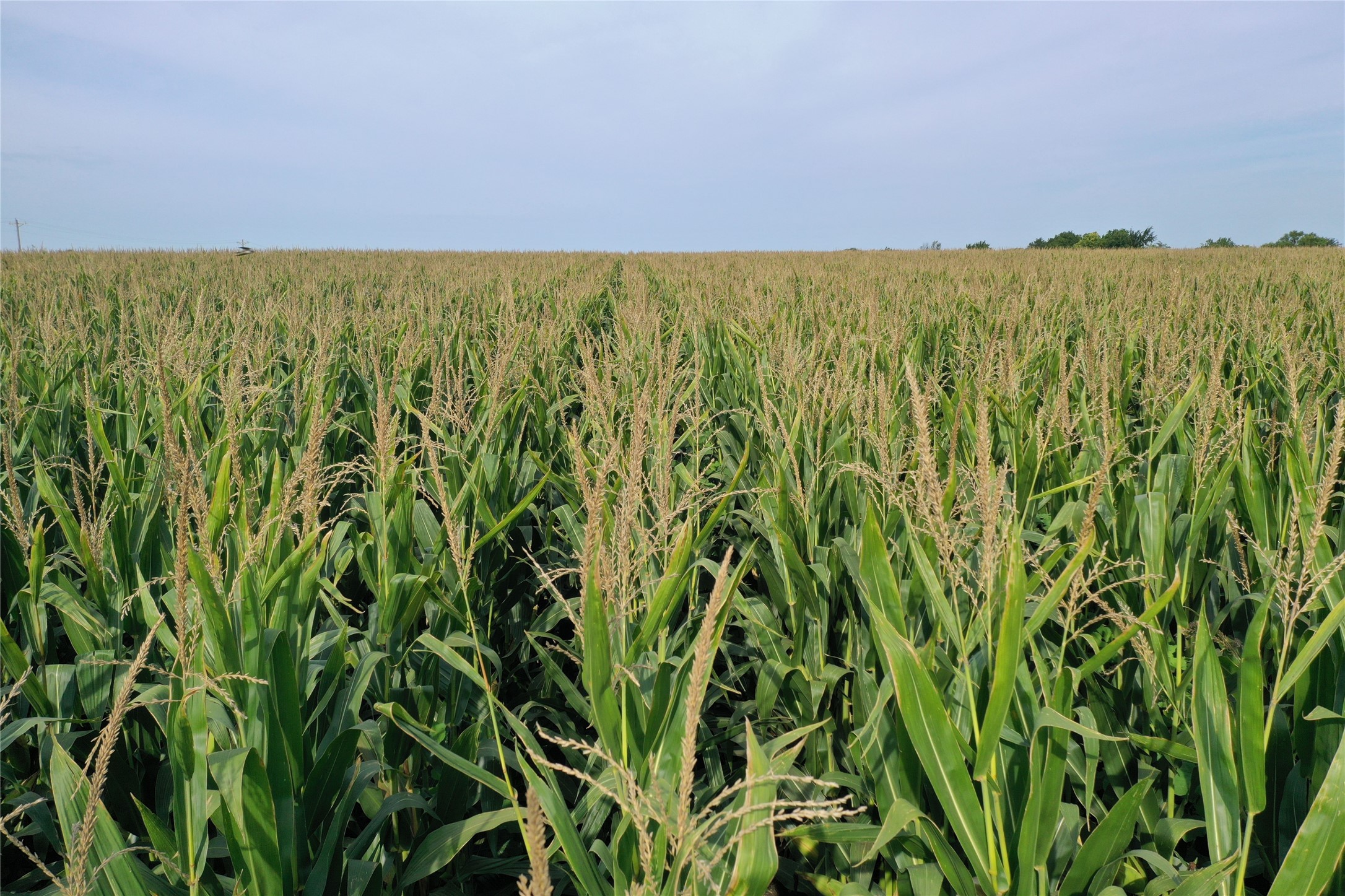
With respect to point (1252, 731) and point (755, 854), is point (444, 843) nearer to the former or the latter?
point (755, 854)

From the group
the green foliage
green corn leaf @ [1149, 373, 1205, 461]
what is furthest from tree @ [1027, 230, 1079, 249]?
green corn leaf @ [1149, 373, 1205, 461]

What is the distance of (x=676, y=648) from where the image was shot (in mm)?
1893

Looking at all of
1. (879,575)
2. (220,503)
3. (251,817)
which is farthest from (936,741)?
(220,503)

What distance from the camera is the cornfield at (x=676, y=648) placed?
108 centimetres

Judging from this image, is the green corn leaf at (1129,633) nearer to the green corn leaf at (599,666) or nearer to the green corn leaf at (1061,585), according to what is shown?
the green corn leaf at (1061,585)

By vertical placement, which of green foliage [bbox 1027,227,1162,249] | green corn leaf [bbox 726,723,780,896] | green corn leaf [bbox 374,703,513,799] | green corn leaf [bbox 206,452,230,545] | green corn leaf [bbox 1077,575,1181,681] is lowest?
green corn leaf [bbox 374,703,513,799]

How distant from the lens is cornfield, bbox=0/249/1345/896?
1081 mm

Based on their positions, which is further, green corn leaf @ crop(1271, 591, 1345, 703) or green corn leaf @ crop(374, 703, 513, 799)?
green corn leaf @ crop(374, 703, 513, 799)

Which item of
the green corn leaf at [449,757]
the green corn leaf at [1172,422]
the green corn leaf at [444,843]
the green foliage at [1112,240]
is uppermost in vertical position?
the green foliage at [1112,240]

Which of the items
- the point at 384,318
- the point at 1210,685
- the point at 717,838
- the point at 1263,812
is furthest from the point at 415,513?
the point at 384,318

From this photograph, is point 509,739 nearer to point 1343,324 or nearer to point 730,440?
point 730,440

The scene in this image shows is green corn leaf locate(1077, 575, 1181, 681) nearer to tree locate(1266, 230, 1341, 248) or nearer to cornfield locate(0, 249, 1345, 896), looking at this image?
cornfield locate(0, 249, 1345, 896)

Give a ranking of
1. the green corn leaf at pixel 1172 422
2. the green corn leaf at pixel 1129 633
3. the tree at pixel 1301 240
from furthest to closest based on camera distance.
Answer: the tree at pixel 1301 240
the green corn leaf at pixel 1172 422
the green corn leaf at pixel 1129 633

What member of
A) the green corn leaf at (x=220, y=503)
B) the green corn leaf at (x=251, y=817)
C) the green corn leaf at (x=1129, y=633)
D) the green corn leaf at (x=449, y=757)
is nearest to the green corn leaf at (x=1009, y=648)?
the green corn leaf at (x=1129, y=633)
